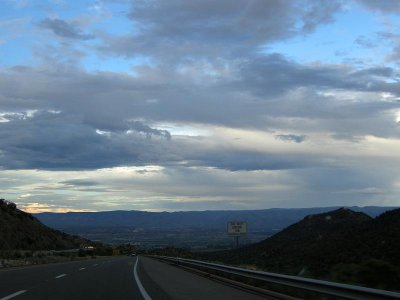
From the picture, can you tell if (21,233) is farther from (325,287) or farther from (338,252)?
(325,287)

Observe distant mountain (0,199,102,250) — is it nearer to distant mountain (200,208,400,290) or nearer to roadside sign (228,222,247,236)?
distant mountain (200,208,400,290)

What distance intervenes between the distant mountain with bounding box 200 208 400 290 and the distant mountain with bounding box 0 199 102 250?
3322 cm

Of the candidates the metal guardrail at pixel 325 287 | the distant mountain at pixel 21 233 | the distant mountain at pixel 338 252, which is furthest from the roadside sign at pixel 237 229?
the distant mountain at pixel 21 233

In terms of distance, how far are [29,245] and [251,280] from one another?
251ft

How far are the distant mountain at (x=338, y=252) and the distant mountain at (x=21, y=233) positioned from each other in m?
33.2

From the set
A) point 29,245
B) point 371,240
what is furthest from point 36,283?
point 29,245

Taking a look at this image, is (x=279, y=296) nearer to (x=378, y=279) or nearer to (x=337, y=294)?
(x=378, y=279)

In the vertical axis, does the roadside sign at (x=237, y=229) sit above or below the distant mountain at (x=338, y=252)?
above

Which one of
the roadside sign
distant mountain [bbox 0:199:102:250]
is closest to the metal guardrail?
the roadside sign

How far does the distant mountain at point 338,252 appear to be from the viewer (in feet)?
53.7

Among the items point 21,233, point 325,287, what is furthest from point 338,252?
point 21,233

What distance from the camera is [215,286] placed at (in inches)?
824

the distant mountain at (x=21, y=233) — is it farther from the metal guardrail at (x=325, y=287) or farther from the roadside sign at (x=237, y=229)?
the metal guardrail at (x=325, y=287)

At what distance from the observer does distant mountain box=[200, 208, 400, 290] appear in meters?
16.4
